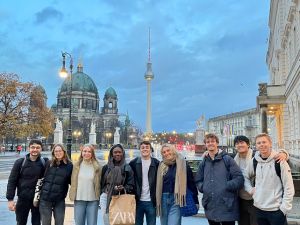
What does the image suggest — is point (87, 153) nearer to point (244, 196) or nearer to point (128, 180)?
point (128, 180)

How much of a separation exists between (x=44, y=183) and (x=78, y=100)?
5430 inches

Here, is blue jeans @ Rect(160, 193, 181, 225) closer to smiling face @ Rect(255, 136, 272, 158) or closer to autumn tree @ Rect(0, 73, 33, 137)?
smiling face @ Rect(255, 136, 272, 158)

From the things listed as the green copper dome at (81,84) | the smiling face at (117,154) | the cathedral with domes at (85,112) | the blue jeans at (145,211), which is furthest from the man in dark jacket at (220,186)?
the green copper dome at (81,84)

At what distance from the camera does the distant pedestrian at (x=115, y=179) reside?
6.23 meters

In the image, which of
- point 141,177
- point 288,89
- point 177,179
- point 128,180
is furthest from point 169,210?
point 288,89

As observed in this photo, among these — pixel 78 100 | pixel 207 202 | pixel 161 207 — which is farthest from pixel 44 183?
pixel 78 100

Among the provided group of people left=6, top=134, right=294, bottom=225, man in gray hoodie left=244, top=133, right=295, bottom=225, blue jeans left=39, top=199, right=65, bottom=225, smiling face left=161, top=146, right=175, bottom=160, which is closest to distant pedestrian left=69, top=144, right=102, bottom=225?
group of people left=6, top=134, right=294, bottom=225

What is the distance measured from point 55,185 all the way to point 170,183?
2.07 metres

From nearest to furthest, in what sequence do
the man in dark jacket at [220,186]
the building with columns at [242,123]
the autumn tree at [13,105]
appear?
the man in dark jacket at [220,186] → the autumn tree at [13,105] → the building with columns at [242,123]

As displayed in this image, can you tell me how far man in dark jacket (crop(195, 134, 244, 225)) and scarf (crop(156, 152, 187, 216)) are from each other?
34 centimetres

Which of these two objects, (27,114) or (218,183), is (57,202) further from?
(27,114)

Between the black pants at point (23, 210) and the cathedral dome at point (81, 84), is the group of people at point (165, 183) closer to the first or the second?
the black pants at point (23, 210)

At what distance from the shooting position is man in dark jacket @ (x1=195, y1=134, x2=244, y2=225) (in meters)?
5.62

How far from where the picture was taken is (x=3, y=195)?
44.9 feet
